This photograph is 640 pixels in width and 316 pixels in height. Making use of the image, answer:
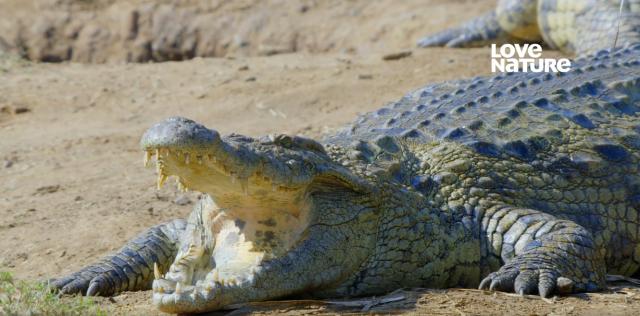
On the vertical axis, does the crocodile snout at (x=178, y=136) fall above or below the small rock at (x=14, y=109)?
below

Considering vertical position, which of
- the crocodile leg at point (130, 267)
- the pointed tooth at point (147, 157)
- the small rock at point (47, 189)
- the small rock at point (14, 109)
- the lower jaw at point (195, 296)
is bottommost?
the lower jaw at point (195, 296)

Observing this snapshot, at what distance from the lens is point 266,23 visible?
43.7ft

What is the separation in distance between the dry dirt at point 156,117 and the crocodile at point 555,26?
49 cm

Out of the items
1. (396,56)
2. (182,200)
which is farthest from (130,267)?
(396,56)

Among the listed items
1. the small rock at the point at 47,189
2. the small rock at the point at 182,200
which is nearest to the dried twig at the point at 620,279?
the small rock at the point at 182,200

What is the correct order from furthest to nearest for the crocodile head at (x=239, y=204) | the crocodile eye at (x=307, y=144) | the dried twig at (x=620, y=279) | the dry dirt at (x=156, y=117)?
1. the dried twig at (x=620, y=279)
2. the dry dirt at (x=156, y=117)
3. the crocodile eye at (x=307, y=144)
4. the crocodile head at (x=239, y=204)

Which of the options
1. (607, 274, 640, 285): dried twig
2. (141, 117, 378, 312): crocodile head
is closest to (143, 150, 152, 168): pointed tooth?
(141, 117, 378, 312): crocodile head

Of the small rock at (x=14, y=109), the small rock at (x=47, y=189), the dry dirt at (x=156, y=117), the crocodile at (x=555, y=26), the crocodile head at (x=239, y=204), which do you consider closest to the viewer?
the crocodile head at (x=239, y=204)

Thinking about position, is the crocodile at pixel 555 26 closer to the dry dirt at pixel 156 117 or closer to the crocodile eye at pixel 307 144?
the dry dirt at pixel 156 117

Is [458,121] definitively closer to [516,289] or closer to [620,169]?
[620,169]

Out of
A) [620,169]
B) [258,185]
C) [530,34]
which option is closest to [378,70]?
[530,34]

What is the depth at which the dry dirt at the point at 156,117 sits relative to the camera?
494 centimetres

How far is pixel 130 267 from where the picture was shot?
5.20m

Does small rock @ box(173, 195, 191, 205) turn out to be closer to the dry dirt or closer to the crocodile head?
the dry dirt
